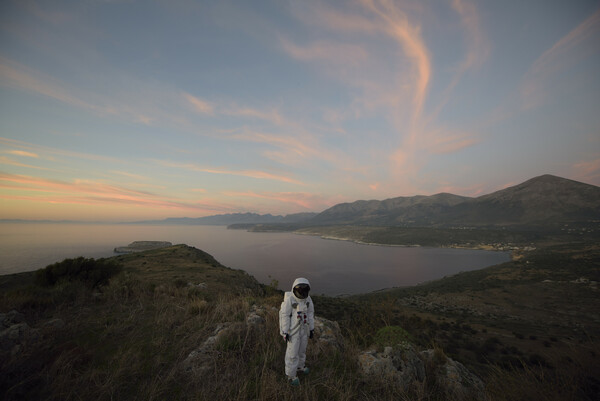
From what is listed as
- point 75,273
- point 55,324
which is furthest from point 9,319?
point 75,273

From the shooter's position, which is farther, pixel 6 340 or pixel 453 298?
pixel 453 298

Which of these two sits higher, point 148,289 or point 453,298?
point 148,289

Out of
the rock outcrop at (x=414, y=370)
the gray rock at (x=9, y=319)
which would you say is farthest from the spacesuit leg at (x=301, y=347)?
the gray rock at (x=9, y=319)

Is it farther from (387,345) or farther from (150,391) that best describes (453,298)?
(150,391)

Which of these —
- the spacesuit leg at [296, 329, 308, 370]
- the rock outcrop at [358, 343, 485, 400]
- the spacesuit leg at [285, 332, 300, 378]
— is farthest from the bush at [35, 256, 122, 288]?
the rock outcrop at [358, 343, 485, 400]

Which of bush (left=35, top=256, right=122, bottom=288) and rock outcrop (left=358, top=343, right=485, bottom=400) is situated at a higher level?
bush (left=35, top=256, right=122, bottom=288)

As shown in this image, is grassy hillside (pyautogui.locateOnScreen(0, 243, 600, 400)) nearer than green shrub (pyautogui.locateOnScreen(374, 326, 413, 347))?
Yes

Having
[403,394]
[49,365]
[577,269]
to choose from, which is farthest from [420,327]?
[577,269]

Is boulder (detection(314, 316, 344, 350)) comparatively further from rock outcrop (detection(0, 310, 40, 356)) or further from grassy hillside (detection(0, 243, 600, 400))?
rock outcrop (detection(0, 310, 40, 356))
